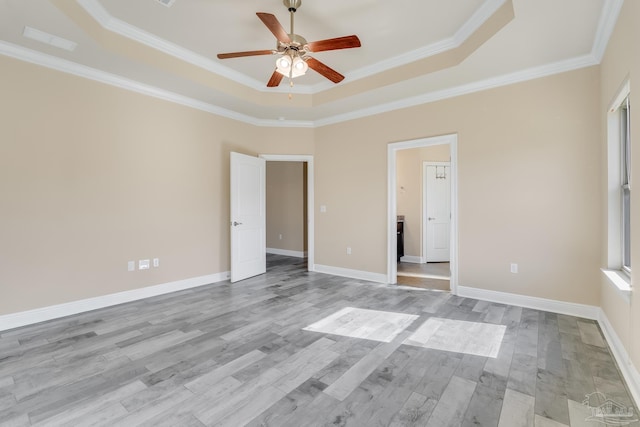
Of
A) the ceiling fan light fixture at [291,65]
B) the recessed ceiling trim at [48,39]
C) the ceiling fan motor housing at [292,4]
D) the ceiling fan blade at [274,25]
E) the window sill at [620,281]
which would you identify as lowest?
the window sill at [620,281]

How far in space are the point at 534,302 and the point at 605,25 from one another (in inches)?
114

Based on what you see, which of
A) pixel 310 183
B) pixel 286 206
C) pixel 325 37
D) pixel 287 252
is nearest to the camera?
pixel 325 37

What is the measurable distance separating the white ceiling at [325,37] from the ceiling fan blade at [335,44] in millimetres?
524

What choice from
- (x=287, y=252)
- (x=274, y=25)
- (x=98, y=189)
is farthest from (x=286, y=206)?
(x=274, y=25)

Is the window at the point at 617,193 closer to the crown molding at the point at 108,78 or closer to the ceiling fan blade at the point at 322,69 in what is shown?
the ceiling fan blade at the point at 322,69

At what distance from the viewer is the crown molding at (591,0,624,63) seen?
2355mm

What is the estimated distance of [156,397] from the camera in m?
1.96

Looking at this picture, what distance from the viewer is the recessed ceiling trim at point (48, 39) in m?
2.81

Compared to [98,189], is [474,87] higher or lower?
higher

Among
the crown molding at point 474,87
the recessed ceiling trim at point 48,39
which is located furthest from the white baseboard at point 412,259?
the recessed ceiling trim at point 48,39

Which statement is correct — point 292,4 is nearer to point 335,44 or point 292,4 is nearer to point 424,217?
point 335,44

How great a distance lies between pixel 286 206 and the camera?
25.9 ft

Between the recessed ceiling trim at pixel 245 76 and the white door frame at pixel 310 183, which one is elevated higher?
the recessed ceiling trim at pixel 245 76

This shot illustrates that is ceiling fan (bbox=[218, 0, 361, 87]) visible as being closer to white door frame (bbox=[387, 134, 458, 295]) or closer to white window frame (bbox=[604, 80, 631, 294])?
white door frame (bbox=[387, 134, 458, 295])
